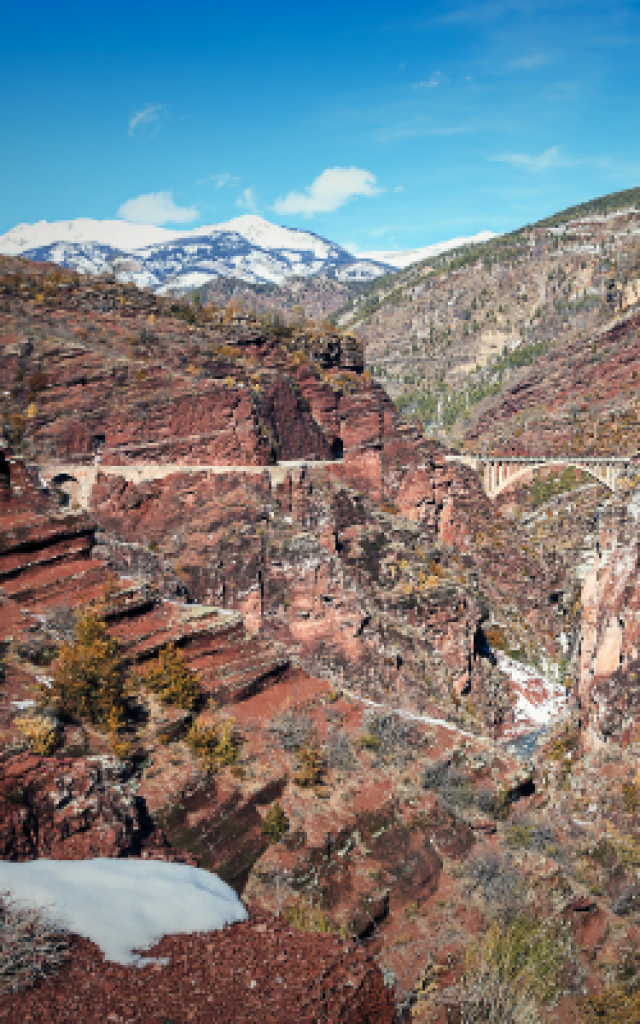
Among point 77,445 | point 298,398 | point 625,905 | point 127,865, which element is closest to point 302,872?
point 127,865

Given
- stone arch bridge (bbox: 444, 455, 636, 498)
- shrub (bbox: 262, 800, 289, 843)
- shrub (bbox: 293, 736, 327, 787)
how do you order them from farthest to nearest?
stone arch bridge (bbox: 444, 455, 636, 498) → shrub (bbox: 293, 736, 327, 787) → shrub (bbox: 262, 800, 289, 843)

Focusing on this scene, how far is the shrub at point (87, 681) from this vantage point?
52.4 ft

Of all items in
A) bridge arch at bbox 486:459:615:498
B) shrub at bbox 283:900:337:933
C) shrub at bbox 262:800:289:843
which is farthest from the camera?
bridge arch at bbox 486:459:615:498

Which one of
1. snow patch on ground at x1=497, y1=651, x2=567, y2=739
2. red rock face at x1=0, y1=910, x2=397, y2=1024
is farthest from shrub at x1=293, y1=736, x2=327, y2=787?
snow patch on ground at x1=497, y1=651, x2=567, y2=739

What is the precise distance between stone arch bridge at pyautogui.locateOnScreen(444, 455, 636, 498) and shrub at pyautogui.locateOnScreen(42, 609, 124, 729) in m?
67.0

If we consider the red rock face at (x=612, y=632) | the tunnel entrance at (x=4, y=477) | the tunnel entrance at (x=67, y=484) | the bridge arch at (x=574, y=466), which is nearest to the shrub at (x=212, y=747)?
the tunnel entrance at (x=4, y=477)

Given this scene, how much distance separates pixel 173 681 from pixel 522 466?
74.5 meters

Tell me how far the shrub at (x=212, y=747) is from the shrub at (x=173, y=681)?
79cm

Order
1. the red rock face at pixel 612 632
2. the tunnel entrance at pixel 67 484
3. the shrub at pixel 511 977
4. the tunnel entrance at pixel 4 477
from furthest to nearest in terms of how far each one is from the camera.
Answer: the tunnel entrance at pixel 67 484 < the red rock face at pixel 612 632 < the tunnel entrance at pixel 4 477 < the shrub at pixel 511 977

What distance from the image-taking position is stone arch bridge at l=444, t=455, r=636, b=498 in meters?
78.6

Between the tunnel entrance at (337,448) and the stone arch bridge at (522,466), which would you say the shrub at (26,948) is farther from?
the stone arch bridge at (522,466)

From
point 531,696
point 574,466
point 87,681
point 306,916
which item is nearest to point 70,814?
point 87,681

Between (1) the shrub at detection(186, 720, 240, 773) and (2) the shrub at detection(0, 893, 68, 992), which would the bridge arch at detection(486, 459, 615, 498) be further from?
(2) the shrub at detection(0, 893, 68, 992)

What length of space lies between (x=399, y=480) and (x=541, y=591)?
→ 21689 millimetres
